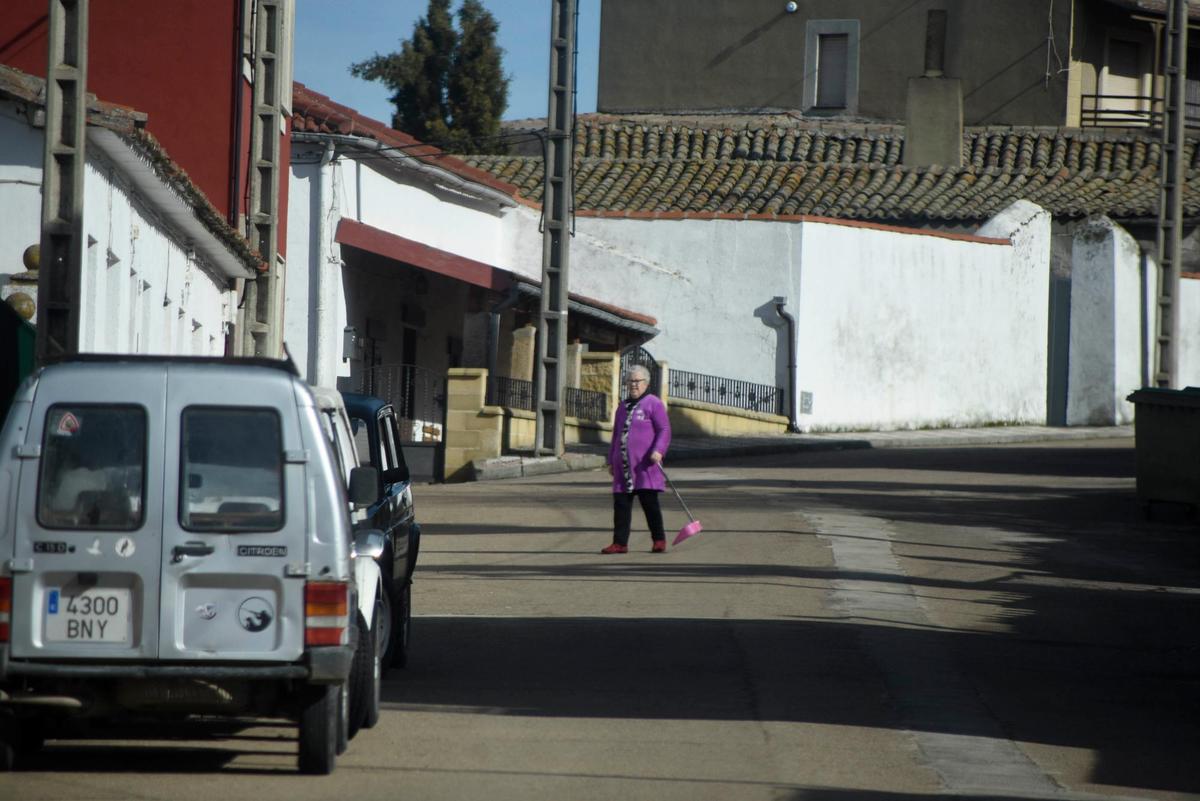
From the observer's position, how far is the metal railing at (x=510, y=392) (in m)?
32.3

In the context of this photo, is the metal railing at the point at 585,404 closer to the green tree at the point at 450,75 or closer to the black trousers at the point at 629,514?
the black trousers at the point at 629,514

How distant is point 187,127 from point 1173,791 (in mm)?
18518

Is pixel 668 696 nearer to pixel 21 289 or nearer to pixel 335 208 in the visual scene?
pixel 21 289

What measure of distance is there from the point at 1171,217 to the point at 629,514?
65.8 ft

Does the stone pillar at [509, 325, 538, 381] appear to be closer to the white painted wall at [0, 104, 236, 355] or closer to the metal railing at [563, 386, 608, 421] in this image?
the metal railing at [563, 386, 608, 421]

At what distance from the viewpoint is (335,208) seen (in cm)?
3155

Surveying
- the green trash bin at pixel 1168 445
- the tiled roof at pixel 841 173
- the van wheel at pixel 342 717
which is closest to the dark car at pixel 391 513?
the van wheel at pixel 342 717

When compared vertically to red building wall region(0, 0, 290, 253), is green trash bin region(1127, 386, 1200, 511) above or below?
below

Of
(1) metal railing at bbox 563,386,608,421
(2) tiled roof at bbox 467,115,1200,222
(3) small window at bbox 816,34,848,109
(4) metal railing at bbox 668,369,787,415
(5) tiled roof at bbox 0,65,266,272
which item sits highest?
(3) small window at bbox 816,34,848,109

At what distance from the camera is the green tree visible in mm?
58594

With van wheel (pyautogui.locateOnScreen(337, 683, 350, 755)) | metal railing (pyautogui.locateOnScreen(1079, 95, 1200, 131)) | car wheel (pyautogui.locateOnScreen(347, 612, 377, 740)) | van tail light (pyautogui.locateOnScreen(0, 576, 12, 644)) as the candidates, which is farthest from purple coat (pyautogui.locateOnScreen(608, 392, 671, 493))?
metal railing (pyautogui.locateOnScreen(1079, 95, 1200, 131))

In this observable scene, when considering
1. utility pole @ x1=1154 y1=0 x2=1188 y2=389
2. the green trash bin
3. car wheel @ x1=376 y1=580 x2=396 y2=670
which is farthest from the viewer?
utility pole @ x1=1154 y1=0 x2=1188 y2=389

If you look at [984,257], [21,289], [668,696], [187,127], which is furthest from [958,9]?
[668,696]

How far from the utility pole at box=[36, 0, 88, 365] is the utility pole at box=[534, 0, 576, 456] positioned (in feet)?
50.4
